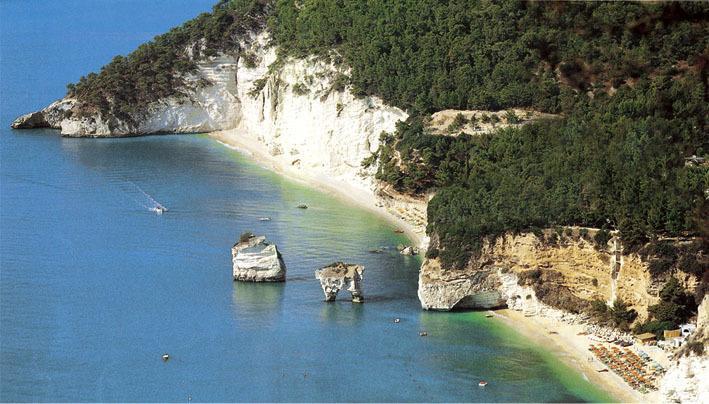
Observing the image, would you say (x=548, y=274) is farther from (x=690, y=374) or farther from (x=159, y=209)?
(x=159, y=209)

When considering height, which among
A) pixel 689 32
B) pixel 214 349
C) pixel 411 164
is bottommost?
pixel 214 349

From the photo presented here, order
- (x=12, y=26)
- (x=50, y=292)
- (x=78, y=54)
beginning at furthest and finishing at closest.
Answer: (x=12, y=26) < (x=78, y=54) < (x=50, y=292)

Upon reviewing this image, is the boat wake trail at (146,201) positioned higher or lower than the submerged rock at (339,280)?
higher

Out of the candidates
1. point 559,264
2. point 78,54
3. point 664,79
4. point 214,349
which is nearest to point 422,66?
point 664,79

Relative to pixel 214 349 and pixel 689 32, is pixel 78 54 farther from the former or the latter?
pixel 214 349

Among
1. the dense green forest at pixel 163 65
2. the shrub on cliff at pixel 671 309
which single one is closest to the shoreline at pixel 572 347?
the shrub on cliff at pixel 671 309

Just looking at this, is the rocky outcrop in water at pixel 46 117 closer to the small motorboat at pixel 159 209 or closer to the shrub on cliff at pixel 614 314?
the small motorboat at pixel 159 209

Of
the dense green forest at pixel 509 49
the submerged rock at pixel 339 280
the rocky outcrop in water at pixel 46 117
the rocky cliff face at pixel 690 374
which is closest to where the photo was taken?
the rocky cliff face at pixel 690 374
